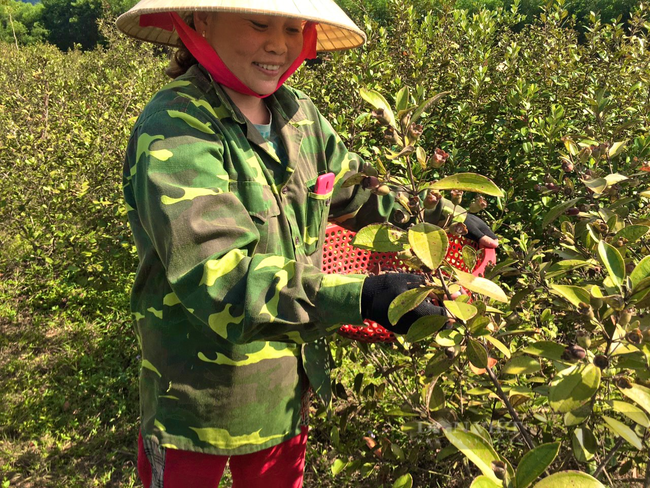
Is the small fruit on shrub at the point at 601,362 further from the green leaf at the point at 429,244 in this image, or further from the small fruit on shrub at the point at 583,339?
the green leaf at the point at 429,244

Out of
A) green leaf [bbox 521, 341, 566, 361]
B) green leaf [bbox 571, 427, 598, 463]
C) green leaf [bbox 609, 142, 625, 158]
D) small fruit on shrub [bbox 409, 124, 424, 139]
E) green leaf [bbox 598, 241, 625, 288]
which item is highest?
small fruit on shrub [bbox 409, 124, 424, 139]

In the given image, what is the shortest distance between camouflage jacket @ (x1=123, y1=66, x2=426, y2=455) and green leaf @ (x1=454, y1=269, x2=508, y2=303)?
193 mm

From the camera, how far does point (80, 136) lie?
376 cm

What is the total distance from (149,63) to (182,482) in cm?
725

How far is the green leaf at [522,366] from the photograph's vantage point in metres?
1.14

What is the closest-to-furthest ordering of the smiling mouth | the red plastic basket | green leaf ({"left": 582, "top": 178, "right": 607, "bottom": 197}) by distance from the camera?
green leaf ({"left": 582, "top": 178, "right": 607, "bottom": 197}), the smiling mouth, the red plastic basket

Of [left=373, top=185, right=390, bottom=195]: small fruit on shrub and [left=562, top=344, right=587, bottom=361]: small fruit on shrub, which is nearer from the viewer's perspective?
[left=562, top=344, right=587, bottom=361]: small fruit on shrub

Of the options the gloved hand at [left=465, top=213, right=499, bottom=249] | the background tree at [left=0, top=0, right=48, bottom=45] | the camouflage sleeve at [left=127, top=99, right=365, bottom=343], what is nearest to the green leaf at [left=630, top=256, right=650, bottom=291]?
the camouflage sleeve at [left=127, top=99, right=365, bottom=343]

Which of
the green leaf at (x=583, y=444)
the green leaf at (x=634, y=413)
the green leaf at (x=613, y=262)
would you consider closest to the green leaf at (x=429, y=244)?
the green leaf at (x=613, y=262)

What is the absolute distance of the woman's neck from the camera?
1.47 m

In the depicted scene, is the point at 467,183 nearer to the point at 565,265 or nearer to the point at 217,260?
the point at 565,265

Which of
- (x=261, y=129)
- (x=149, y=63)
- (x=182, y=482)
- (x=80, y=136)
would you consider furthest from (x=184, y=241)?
(x=149, y=63)

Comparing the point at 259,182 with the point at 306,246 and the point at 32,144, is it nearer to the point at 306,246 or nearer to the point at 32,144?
the point at 306,246

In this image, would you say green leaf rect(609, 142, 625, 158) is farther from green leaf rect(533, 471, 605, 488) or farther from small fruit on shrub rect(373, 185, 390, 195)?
green leaf rect(533, 471, 605, 488)
